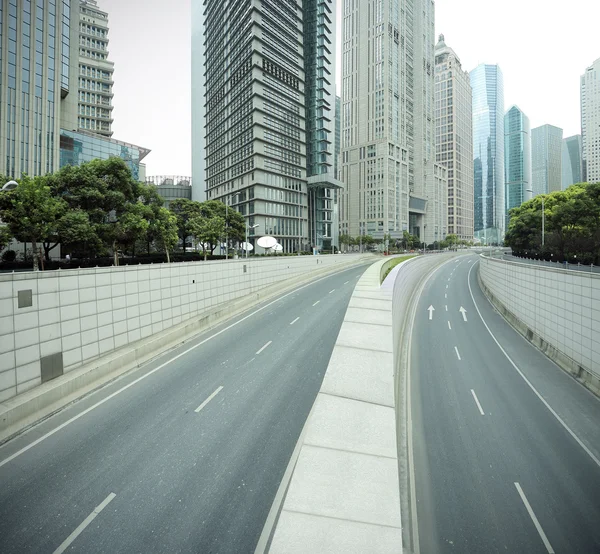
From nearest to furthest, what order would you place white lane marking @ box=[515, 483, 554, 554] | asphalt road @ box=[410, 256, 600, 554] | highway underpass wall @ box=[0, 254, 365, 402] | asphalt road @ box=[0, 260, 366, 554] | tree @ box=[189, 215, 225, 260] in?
1. asphalt road @ box=[0, 260, 366, 554]
2. white lane marking @ box=[515, 483, 554, 554]
3. asphalt road @ box=[410, 256, 600, 554]
4. highway underpass wall @ box=[0, 254, 365, 402]
5. tree @ box=[189, 215, 225, 260]

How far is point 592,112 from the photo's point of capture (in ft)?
390

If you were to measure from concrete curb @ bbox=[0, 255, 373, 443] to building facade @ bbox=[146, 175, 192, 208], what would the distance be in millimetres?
121392

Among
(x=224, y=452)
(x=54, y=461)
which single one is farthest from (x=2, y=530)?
(x=224, y=452)

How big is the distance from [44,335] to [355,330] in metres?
10.9

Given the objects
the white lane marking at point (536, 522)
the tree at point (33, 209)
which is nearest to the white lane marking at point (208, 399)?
the white lane marking at point (536, 522)

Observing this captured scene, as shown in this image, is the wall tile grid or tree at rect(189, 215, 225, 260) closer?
the wall tile grid

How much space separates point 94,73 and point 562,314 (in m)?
127

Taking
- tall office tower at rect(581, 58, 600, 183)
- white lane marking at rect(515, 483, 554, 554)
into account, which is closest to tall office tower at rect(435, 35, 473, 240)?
tall office tower at rect(581, 58, 600, 183)

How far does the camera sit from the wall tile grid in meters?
15.9

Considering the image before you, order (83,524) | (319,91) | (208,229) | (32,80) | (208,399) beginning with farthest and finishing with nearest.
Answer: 1. (319,91)
2. (32,80)
3. (208,229)
4. (208,399)
5. (83,524)

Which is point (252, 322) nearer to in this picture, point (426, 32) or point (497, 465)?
point (497, 465)

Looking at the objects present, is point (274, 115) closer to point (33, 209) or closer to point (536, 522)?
point (33, 209)

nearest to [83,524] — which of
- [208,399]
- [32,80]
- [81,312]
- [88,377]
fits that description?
[208,399]

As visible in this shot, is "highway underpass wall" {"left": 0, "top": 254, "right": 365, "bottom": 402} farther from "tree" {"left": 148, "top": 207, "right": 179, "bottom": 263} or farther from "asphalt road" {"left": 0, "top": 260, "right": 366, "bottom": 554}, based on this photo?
"tree" {"left": 148, "top": 207, "right": 179, "bottom": 263}
